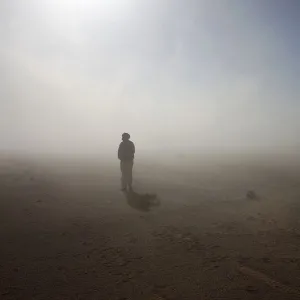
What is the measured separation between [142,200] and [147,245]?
4.39 metres

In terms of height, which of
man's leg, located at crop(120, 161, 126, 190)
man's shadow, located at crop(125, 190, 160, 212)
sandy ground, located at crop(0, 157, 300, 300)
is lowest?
sandy ground, located at crop(0, 157, 300, 300)

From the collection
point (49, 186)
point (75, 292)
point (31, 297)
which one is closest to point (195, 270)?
point (75, 292)

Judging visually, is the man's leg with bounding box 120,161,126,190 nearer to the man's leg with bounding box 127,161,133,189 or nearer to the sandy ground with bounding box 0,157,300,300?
the man's leg with bounding box 127,161,133,189

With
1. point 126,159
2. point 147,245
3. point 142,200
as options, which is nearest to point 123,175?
point 126,159

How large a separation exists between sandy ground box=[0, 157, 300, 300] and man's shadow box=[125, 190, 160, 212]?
4cm

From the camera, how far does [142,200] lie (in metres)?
10.8

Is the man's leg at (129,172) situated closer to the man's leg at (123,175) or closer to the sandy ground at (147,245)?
the man's leg at (123,175)

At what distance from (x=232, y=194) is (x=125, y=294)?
29.6 feet

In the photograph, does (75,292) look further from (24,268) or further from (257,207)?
(257,207)

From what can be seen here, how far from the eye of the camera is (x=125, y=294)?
432 cm

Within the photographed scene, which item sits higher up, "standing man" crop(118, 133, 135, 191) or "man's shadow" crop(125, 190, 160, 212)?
"standing man" crop(118, 133, 135, 191)

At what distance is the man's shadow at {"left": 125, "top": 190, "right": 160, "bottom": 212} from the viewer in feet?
32.4

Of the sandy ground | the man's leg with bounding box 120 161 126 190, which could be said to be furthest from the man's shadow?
the man's leg with bounding box 120 161 126 190

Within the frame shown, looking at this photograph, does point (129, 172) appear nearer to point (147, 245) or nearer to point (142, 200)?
point (142, 200)
